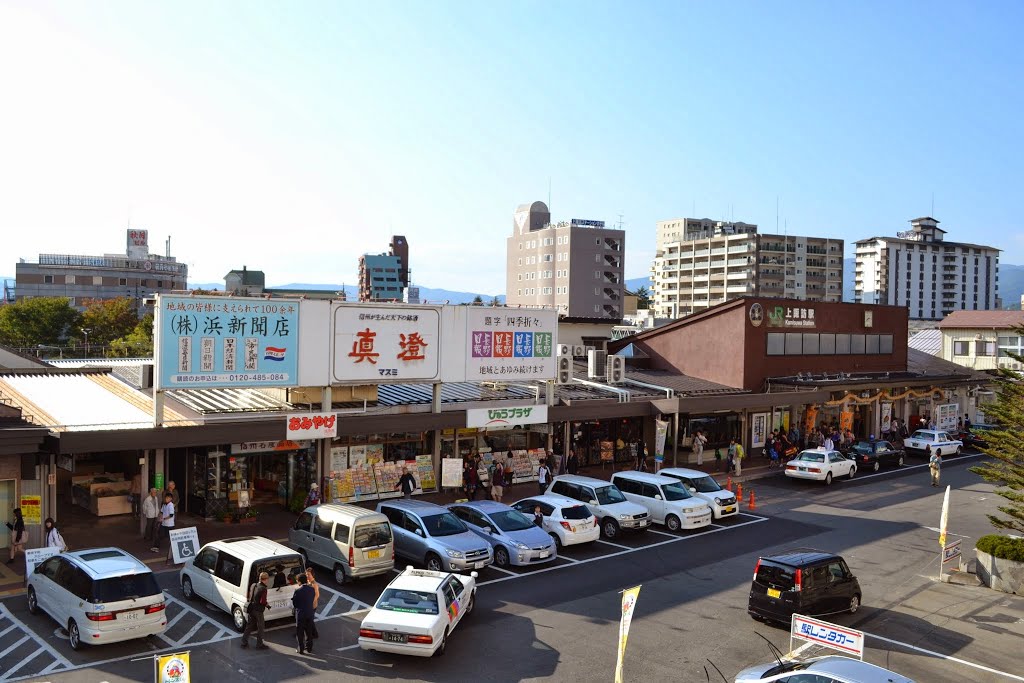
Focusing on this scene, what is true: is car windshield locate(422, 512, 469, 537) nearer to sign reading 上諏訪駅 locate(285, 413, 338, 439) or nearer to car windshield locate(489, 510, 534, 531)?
car windshield locate(489, 510, 534, 531)

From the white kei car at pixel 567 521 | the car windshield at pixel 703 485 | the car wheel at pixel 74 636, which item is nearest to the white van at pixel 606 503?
the white kei car at pixel 567 521

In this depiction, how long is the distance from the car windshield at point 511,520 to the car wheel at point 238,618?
25.8ft

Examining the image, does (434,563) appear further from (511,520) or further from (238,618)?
(238,618)

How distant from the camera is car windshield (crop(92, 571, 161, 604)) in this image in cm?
1507

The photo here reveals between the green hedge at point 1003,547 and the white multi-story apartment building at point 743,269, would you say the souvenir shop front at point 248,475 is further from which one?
the white multi-story apartment building at point 743,269

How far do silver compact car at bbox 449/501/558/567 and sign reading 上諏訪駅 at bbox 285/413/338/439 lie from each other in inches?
194

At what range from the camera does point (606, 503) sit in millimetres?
25797

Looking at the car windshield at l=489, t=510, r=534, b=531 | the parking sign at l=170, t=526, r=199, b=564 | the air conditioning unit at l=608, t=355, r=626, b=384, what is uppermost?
the air conditioning unit at l=608, t=355, r=626, b=384

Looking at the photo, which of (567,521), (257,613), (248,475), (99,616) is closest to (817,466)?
(567,521)

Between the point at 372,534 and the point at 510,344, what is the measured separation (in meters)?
12.9

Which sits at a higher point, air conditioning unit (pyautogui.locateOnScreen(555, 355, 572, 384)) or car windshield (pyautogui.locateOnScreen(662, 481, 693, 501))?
air conditioning unit (pyautogui.locateOnScreen(555, 355, 572, 384))

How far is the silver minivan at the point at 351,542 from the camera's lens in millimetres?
19453

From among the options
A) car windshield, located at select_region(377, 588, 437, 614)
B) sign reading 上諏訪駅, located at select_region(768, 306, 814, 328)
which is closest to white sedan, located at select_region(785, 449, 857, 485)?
sign reading 上諏訪駅, located at select_region(768, 306, 814, 328)

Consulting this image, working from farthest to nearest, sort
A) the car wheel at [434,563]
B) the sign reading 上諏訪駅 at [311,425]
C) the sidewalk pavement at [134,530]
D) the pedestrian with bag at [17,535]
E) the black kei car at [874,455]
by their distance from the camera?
the black kei car at [874,455]
the sign reading 上諏訪駅 at [311,425]
the pedestrian with bag at [17,535]
the sidewalk pavement at [134,530]
the car wheel at [434,563]
